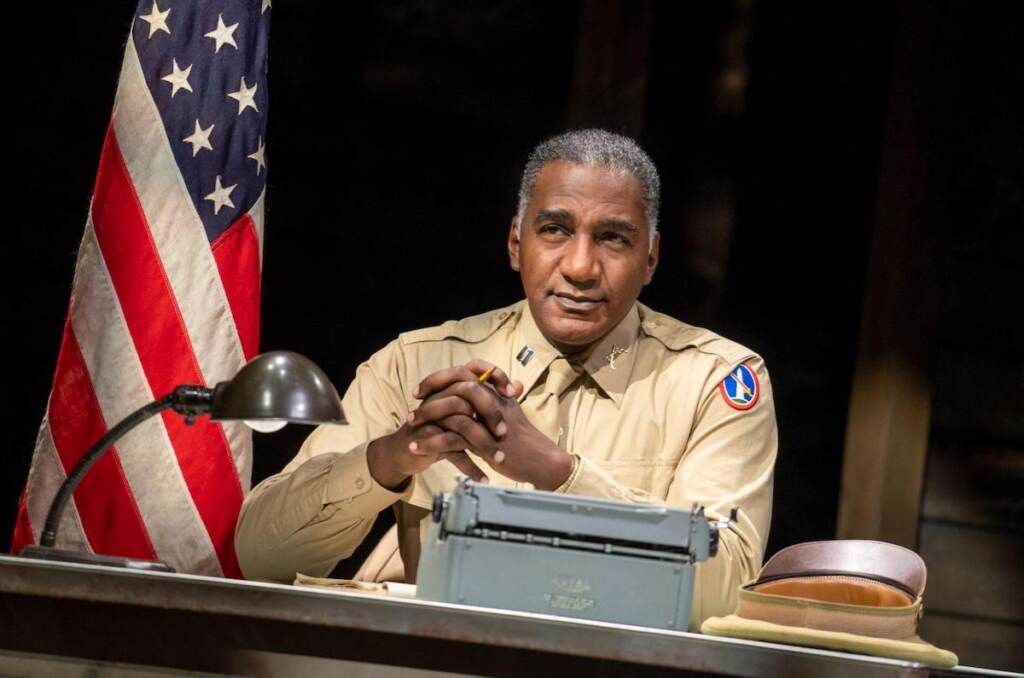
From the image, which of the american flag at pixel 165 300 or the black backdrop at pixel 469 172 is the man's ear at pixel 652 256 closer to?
the american flag at pixel 165 300

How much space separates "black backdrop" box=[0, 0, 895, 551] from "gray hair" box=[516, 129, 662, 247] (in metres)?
0.98

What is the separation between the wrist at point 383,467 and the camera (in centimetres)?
218

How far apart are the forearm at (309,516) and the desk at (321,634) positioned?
83 cm

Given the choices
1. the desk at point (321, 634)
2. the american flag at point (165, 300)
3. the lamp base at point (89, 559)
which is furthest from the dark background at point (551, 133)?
the desk at point (321, 634)

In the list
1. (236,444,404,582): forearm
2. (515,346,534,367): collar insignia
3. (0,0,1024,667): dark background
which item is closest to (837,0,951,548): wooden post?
(0,0,1024,667): dark background

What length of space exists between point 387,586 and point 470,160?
5.94 feet

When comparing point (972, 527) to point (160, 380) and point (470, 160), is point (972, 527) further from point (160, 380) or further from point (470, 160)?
point (160, 380)

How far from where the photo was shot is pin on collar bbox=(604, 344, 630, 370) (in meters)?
2.54

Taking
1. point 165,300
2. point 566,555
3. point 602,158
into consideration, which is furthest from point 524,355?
point 566,555

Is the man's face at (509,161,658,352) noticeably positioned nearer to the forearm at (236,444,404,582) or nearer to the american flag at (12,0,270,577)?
the forearm at (236,444,404,582)

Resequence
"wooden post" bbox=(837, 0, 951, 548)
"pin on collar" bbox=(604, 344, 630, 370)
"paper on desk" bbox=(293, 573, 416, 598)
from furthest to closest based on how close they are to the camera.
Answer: "wooden post" bbox=(837, 0, 951, 548) < "pin on collar" bbox=(604, 344, 630, 370) < "paper on desk" bbox=(293, 573, 416, 598)

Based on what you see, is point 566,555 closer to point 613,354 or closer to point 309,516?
point 309,516

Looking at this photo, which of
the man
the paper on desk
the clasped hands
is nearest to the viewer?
the paper on desk

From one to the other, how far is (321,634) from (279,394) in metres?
0.36
